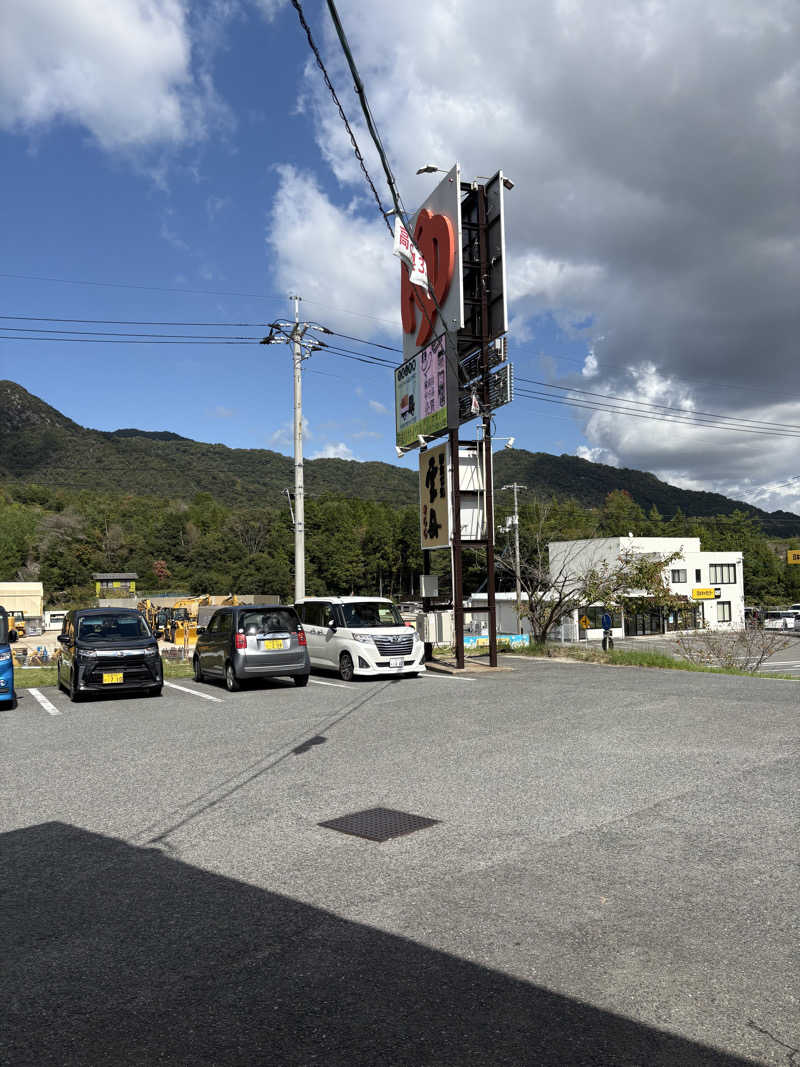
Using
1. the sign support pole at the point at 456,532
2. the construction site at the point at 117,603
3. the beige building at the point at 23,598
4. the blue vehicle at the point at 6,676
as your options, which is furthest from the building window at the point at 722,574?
the blue vehicle at the point at 6,676

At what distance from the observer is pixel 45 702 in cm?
1433

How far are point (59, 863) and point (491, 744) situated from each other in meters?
5.26

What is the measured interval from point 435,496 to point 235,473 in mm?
126870

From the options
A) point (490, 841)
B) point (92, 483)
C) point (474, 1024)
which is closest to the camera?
point (474, 1024)

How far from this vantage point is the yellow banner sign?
212ft

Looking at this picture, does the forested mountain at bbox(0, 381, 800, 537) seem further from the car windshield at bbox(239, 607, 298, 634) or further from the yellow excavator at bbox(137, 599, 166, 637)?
the car windshield at bbox(239, 607, 298, 634)

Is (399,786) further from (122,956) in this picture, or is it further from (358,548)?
(358,548)

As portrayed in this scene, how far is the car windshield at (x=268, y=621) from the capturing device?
599 inches

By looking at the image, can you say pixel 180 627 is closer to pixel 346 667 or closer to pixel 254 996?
pixel 346 667

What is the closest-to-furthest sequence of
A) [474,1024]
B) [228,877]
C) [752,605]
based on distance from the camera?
[474,1024]
[228,877]
[752,605]

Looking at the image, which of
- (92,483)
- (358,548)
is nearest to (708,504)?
(358,548)

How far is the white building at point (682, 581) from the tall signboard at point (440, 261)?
127 feet

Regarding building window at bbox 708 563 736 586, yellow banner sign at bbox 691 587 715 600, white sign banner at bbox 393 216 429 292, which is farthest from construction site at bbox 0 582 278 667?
building window at bbox 708 563 736 586

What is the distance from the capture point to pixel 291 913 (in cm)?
442
